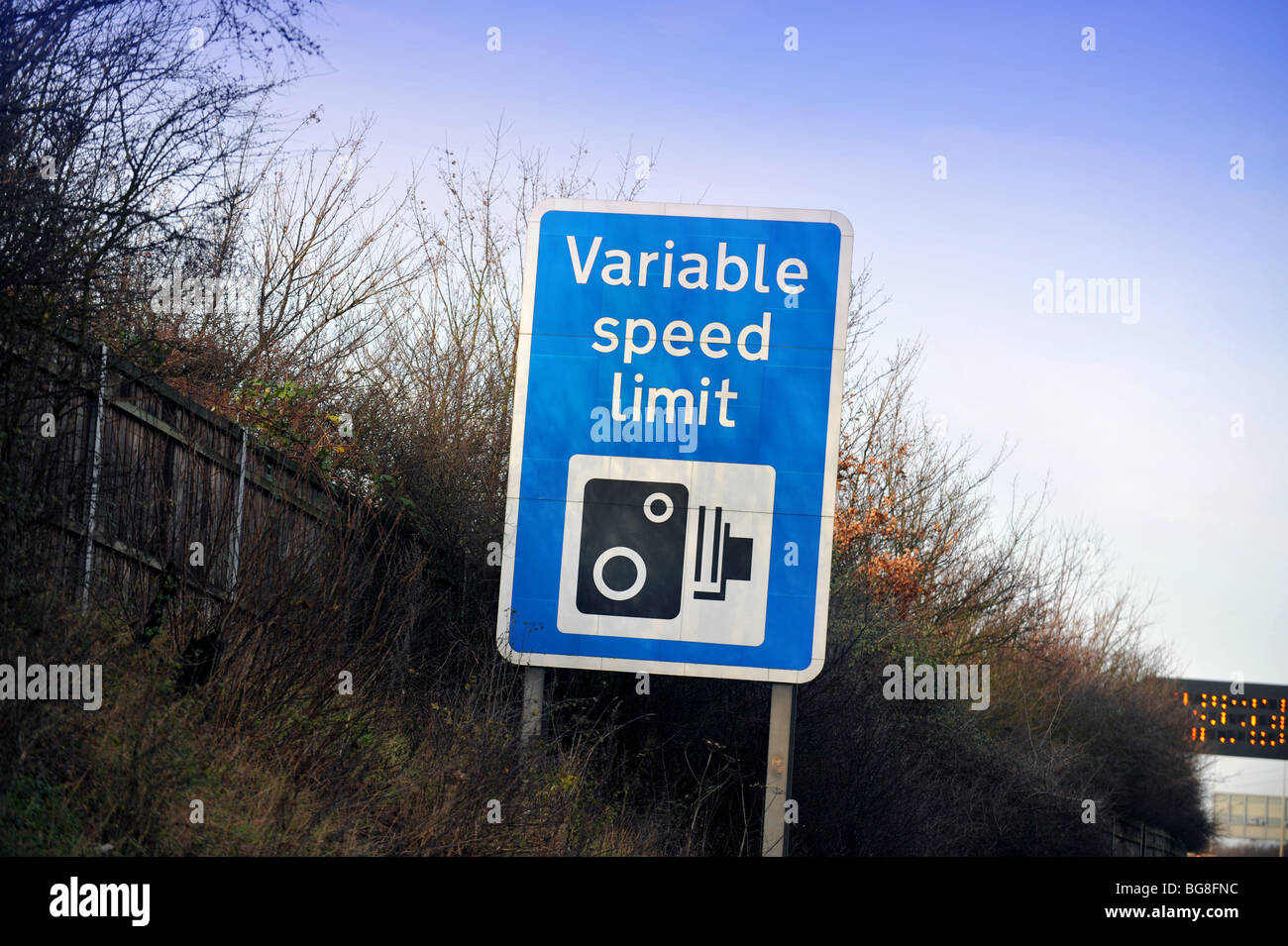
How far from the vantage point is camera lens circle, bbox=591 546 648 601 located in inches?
402

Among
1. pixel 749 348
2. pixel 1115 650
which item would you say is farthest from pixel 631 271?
pixel 1115 650

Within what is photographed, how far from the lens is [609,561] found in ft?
33.7

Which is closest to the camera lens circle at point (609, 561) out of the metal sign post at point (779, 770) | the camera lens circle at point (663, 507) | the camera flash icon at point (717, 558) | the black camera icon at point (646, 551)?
the black camera icon at point (646, 551)

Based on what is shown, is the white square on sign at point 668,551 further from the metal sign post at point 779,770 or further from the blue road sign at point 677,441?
the metal sign post at point 779,770

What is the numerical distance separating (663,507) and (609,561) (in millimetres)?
628

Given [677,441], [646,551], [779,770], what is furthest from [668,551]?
[779,770]

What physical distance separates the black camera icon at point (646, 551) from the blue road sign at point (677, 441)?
0.02m

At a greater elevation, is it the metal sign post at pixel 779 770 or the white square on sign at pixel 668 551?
the white square on sign at pixel 668 551

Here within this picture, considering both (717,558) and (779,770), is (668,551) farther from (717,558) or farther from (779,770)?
(779,770)

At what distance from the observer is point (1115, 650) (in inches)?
1703

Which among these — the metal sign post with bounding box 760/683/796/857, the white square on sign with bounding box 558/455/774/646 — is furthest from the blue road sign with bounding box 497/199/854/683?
the metal sign post with bounding box 760/683/796/857

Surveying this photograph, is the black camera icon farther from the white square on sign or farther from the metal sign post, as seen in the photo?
the metal sign post

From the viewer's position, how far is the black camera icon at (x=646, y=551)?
33.3 ft
